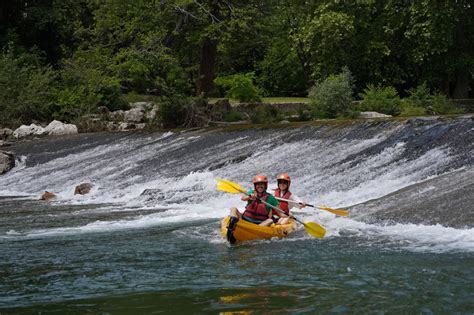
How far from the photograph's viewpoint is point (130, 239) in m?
9.90

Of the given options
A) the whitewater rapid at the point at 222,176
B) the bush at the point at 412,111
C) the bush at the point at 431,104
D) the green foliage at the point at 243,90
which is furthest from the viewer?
the green foliage at the point at 243,90

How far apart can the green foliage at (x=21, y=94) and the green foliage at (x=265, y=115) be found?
8646 millimetres

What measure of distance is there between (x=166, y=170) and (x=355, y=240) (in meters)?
8.73

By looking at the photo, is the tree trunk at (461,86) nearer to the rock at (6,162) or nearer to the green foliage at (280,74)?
the green foliage at (280,74)

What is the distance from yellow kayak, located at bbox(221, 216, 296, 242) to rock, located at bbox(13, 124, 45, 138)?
1809 cm

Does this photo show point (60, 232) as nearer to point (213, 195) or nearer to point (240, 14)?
point (213, 195)

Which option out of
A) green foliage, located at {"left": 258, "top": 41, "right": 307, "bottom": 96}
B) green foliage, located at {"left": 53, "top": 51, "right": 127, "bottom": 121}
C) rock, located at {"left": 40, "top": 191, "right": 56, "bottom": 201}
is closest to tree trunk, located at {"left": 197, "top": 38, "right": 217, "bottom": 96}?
green foliage, located at {"left": 53, "top": 51, "right": 127, "bottom": 121}

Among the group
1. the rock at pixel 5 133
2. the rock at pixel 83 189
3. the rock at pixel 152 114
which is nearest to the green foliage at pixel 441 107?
the rock at pixel 152 114

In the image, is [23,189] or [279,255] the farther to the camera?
[23,189]

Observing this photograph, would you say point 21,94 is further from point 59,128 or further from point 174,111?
point 174,111

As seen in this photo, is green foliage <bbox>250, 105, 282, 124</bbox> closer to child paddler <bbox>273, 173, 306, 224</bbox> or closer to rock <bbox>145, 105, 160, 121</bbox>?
rock <bbox>145, 105, 160, 121</bbox>

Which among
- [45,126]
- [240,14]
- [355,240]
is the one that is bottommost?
[355,240]

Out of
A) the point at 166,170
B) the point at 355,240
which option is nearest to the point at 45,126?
the point at 166,170

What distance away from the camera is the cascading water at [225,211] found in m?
7.19
